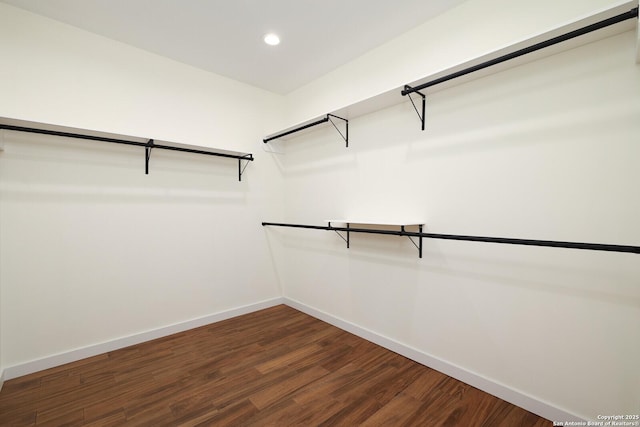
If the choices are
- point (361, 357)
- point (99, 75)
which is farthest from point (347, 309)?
point (99, 75)

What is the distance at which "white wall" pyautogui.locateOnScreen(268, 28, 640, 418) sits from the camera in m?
1.44

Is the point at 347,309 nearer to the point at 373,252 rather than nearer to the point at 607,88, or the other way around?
the point at 373,252

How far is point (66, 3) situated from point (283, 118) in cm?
212

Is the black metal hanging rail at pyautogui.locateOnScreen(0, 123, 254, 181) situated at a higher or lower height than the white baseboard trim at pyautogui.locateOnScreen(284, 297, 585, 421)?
higher

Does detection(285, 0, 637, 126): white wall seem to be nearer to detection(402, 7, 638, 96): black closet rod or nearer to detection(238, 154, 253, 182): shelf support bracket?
detection(402, 7, 638, 96): black closet rod

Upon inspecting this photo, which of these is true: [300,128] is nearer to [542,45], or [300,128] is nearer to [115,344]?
[542,45]

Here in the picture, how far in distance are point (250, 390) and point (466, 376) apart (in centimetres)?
146

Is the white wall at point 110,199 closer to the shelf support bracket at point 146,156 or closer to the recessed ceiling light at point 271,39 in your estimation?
the shelf support bracket at point 146,156

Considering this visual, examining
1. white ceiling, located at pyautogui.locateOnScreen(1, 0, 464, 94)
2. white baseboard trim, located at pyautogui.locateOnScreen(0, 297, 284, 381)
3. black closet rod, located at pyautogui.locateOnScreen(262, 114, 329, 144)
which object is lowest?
white baseboard trim, located at pyautogui.locateOnScreen(0, 297, 284, 381)

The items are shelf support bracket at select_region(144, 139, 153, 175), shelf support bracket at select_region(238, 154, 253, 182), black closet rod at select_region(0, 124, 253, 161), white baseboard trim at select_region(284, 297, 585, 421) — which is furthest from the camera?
shelf support bracket at select_region(238, 154, 253, 182)

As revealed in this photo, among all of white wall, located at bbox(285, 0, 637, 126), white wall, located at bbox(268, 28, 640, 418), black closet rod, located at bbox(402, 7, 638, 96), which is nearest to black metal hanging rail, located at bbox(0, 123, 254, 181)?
white wall, located at bbox(285, 0, 637, 126)

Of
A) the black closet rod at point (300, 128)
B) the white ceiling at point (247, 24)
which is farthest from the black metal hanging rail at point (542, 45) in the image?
the black closet rod at point (300, 128)

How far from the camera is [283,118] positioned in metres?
3.65

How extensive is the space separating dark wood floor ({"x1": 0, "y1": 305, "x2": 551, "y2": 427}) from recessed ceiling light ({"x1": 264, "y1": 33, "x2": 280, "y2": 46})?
8.67ft
